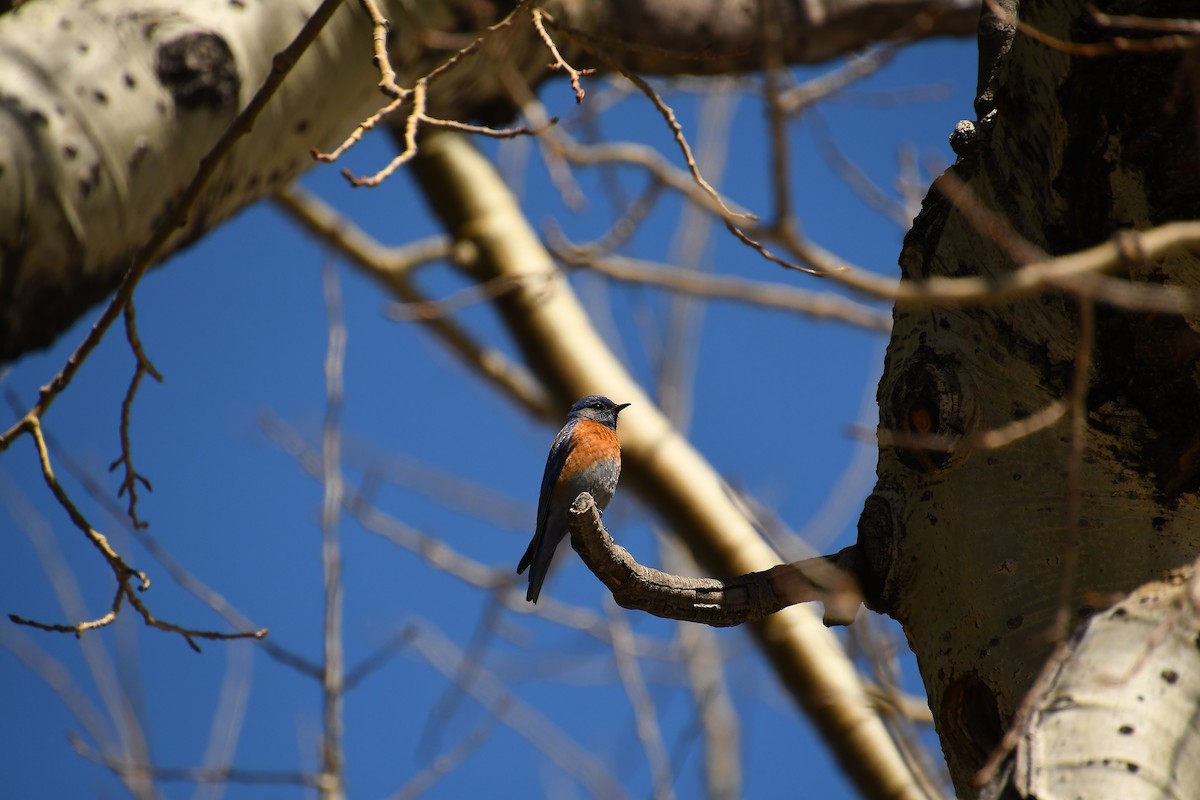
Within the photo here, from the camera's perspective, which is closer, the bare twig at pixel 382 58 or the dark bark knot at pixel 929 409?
the bare twig at pixel 382 58

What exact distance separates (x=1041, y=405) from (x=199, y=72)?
6.72 ft

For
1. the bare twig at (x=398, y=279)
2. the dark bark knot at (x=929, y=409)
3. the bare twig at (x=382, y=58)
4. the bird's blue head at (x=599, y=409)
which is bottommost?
the dark bark knot at (x=929, y=409)

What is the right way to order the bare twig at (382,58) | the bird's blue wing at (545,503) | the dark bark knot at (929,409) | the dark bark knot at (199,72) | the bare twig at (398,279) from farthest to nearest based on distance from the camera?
1. the bare twig at (398,279)
2. the bird's blue wing at (545,503)
3. the dark bark knot at (199,72)
4. the dark bark knot at (929,409)
5. the bare twig at (382,58)

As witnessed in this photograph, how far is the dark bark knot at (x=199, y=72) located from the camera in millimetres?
2277

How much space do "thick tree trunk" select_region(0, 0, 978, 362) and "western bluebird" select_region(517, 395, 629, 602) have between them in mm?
1718

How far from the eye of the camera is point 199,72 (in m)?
2.33

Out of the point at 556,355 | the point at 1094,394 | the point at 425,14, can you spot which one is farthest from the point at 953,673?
the point at 556,355

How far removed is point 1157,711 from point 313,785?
125 inches

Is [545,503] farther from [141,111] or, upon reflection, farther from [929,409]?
[141,111]

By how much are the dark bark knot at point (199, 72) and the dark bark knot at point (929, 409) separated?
1.72 meters

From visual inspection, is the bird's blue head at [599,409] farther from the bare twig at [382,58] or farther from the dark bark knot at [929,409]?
the bare twig at [382,58]

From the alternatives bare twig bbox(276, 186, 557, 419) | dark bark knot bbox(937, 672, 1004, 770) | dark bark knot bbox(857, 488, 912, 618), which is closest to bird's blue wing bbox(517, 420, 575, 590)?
bare twig bbox(276, 186, 557, 419)

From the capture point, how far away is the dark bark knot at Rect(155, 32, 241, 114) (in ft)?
7.47

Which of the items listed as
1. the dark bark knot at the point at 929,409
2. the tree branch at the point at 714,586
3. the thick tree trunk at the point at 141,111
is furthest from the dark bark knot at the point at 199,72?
the dark bark knot at the point at 929,409
